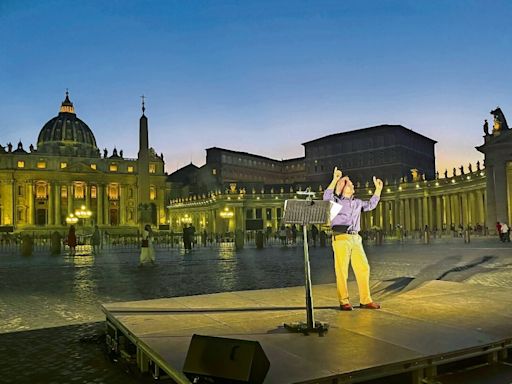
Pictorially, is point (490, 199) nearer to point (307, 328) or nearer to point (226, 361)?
point (307, 328)

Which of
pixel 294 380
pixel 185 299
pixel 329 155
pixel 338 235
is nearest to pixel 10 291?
pixel 185 299

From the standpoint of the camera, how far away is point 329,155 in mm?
96500

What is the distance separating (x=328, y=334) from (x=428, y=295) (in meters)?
3.61

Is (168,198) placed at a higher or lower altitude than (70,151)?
lower

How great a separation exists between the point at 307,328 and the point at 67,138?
382ft

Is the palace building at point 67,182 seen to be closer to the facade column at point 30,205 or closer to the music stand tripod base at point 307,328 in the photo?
the facade column at point 30,205

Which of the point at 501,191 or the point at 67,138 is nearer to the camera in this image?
the point at 501,191

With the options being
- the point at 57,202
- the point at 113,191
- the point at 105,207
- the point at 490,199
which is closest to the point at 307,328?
the point at 490,199

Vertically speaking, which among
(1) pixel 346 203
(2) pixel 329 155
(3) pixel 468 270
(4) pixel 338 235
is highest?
(2) pixel 329 155

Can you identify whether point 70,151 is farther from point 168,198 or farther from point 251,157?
point 251,157

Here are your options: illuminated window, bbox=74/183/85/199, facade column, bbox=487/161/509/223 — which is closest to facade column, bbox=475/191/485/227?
facade column, bbox=487/161/509/223

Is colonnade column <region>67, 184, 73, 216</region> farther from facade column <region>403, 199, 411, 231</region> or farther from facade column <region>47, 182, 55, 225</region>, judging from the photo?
facade column <region>403, 199, 411, 231</region>

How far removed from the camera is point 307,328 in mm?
6090

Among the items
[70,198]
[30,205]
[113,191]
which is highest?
[113,191]
